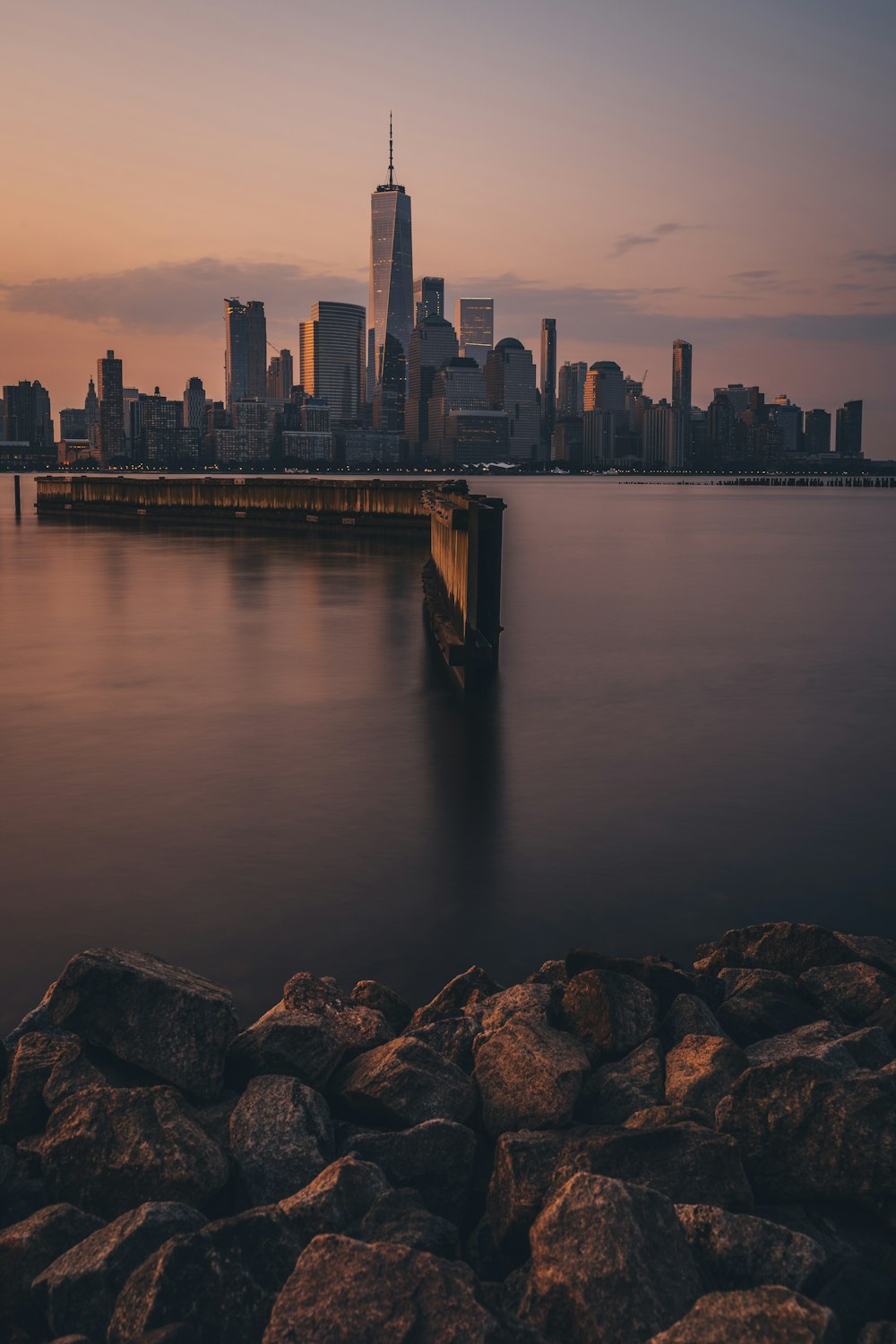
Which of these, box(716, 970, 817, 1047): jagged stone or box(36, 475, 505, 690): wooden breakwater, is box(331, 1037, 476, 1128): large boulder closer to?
box(716, 970, 817, 1047): jagged stone

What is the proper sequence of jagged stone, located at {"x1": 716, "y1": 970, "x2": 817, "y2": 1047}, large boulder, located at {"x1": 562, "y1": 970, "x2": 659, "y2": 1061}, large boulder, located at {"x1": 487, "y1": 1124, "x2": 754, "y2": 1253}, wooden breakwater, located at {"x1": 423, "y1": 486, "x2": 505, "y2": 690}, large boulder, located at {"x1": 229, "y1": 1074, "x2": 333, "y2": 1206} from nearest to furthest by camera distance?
large boulder, located at {"x1": 487, "y1": 1124, "x2": 754, "y2": 1253} → large boulder, located at {"x1": 229, "y1": 1074, "x2": 333, "y2": 1206} → large boulder, located at {"x1": 562, "y1": 970, "x2": 659, "y2": 1061} → jagged stone, located at {"x1": 716, "y1": 970, "x2": 817, "y2": 1047} → wooden breakwater, located at {"x1": 423, "y1": 486, "x2": 505, "y2": 690}

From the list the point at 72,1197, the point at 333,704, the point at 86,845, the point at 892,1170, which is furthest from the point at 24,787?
the point at 892,1170

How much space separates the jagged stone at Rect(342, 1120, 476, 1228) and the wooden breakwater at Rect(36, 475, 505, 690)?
16.3 meters

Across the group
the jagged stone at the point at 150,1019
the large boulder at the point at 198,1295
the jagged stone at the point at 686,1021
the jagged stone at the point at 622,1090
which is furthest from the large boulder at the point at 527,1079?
the large boulder at the point at 198,1295

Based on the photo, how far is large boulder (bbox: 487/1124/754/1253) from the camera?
6195 millimetres

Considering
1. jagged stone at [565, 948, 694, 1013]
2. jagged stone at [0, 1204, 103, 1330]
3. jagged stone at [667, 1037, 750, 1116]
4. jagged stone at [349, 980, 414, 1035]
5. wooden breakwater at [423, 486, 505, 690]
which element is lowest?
jagged stone at [0, 1204, 103, 1330]

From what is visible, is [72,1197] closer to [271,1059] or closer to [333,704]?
[271,1059]

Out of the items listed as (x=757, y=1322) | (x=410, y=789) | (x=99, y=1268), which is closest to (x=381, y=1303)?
(x=99, y=1268)

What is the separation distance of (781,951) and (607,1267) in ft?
15.4

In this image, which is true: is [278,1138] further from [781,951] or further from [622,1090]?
[781,951]

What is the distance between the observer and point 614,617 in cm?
3712

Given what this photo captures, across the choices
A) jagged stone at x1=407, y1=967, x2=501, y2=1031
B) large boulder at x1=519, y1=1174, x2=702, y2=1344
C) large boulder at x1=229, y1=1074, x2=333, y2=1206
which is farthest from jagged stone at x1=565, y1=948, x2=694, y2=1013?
large boulder at x1=519, y1=1174, x2=702, y2=1344

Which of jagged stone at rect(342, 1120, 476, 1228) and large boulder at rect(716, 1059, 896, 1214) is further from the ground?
large boulder at rect(716, 1059, 896, 1214)

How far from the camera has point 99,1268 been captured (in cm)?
568
